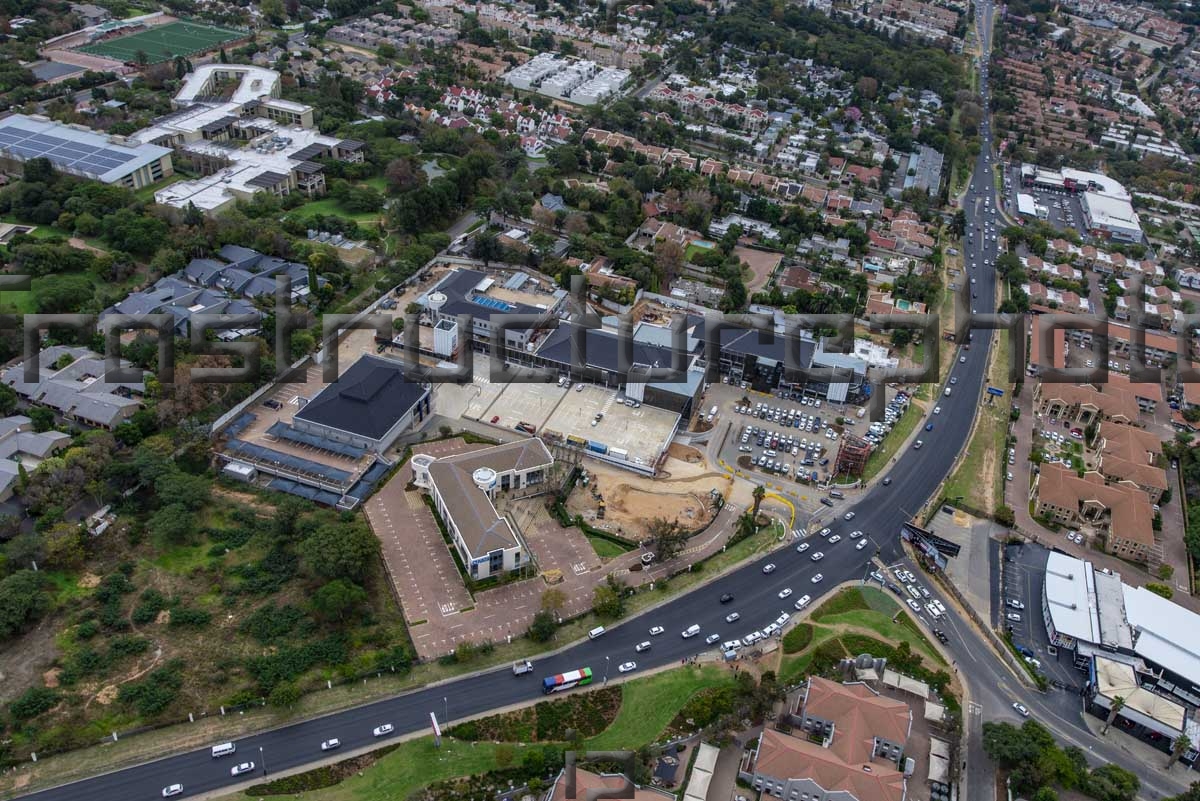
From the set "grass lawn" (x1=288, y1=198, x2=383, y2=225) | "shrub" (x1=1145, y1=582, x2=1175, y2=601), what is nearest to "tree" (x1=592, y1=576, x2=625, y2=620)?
"shrub" (x1=1145, y1=582, x2=1175, y2=601)

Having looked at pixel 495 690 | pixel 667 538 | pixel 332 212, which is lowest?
pixel 495 690

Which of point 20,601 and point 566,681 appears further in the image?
point 566,681

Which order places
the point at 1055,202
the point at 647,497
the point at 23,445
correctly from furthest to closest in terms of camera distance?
the point at 1055,202 → the point at 647,497 → the point at 23,445

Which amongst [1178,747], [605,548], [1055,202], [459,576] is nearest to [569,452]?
[605,548]

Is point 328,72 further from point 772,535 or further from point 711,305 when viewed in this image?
point 772,535

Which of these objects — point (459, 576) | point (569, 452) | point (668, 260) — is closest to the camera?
point (459, 576)

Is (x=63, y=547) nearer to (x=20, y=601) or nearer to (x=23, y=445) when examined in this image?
(x=20, y=601)

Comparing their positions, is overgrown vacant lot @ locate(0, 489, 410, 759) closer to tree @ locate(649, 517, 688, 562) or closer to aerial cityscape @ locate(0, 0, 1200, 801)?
aerial cityscape @ locate(0, 0, 1200, 801)

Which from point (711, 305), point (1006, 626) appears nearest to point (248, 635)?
point (1006, 626)
